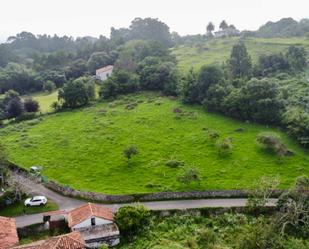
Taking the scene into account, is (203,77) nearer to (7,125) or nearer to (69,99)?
(69,99)

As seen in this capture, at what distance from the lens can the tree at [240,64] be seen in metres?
108

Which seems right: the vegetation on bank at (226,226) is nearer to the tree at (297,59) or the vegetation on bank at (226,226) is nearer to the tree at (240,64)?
the tree at (240,64)

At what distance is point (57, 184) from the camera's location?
→ 59.6m

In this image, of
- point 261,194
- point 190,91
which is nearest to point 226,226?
point 261,194

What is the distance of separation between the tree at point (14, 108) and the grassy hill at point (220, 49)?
2007 inches

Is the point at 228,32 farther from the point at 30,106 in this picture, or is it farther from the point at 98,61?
the point at 30,106

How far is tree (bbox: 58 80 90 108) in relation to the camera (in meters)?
95.1

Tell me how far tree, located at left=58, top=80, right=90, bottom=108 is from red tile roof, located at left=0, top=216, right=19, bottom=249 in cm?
4967

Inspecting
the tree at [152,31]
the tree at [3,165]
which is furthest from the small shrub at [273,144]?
the tree at [152,31]

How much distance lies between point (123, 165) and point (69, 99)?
34620 millimetres

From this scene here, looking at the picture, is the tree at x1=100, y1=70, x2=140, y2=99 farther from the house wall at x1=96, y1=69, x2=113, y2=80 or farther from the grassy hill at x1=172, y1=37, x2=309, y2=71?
the grassy hill at x1=172, y1=37, x2=309, y2=71

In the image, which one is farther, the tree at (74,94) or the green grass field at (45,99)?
the green grass field at (45,99)

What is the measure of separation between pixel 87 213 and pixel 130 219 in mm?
5032

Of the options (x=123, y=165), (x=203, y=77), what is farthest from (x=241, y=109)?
(x=123, y=165)
